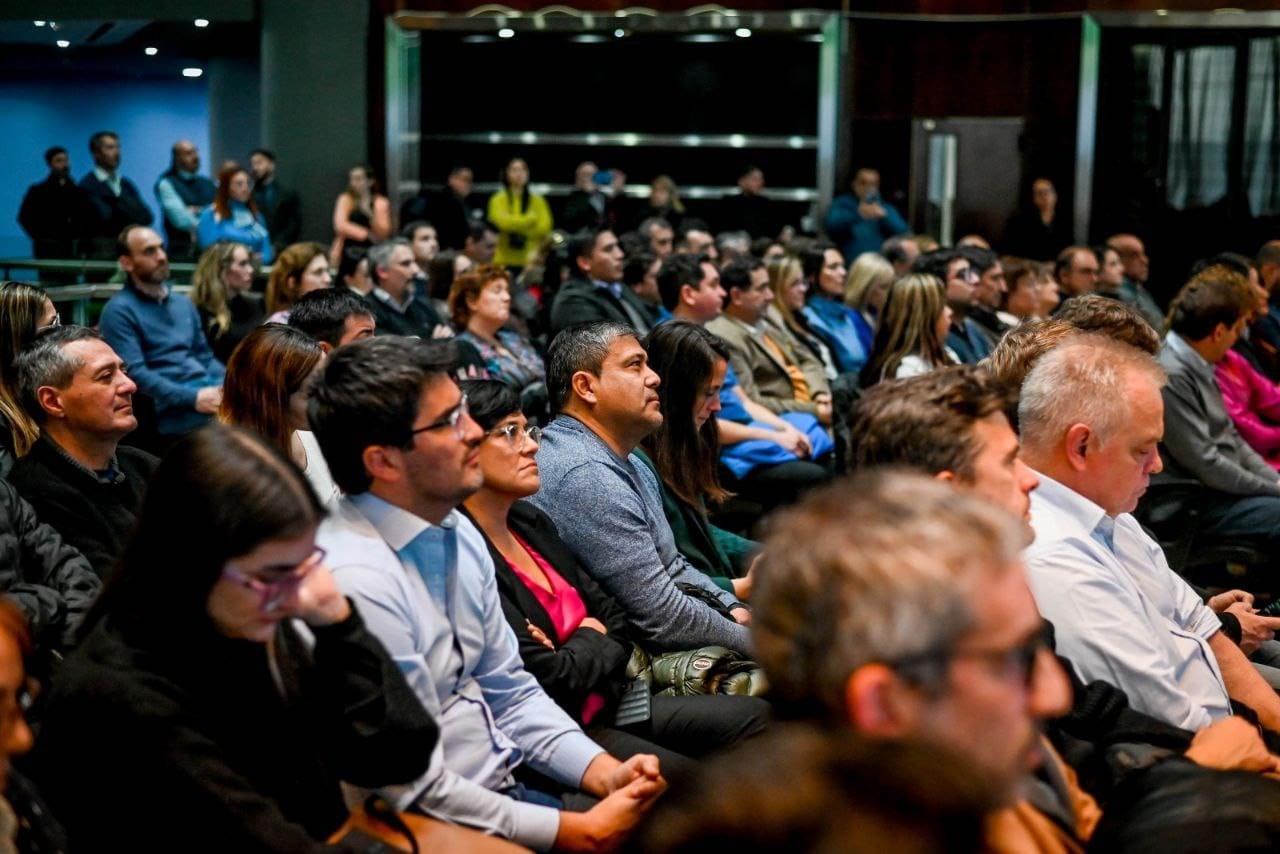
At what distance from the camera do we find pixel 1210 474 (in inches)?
201

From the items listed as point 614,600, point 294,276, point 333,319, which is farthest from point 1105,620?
point 294,276

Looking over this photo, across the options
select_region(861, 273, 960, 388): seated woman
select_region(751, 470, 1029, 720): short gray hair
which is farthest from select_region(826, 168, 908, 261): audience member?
select_region(751, 470, 1029, 720): short gray hair

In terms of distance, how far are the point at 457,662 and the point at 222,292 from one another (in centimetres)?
484

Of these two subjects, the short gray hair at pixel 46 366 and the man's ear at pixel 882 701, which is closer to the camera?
the man's ear at pixel 882 701

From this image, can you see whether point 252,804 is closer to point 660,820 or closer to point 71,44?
point 660,820

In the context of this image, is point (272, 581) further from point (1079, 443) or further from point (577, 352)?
point (577, 352)

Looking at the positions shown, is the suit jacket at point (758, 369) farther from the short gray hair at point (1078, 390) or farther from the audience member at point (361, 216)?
the audience member at point (361, 216)

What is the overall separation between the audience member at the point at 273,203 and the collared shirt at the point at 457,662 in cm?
967

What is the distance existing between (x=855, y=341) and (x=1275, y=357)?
229cm

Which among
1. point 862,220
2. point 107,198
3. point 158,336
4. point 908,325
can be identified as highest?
point 107,198

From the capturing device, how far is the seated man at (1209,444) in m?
5.12

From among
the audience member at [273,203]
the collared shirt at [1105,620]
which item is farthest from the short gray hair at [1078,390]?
the audience member at [273,203]

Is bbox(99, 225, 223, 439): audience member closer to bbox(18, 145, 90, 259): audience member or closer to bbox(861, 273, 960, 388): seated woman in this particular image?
bbox(861, 273, 960, 388): seated woman

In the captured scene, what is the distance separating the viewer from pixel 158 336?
620 centimetres
